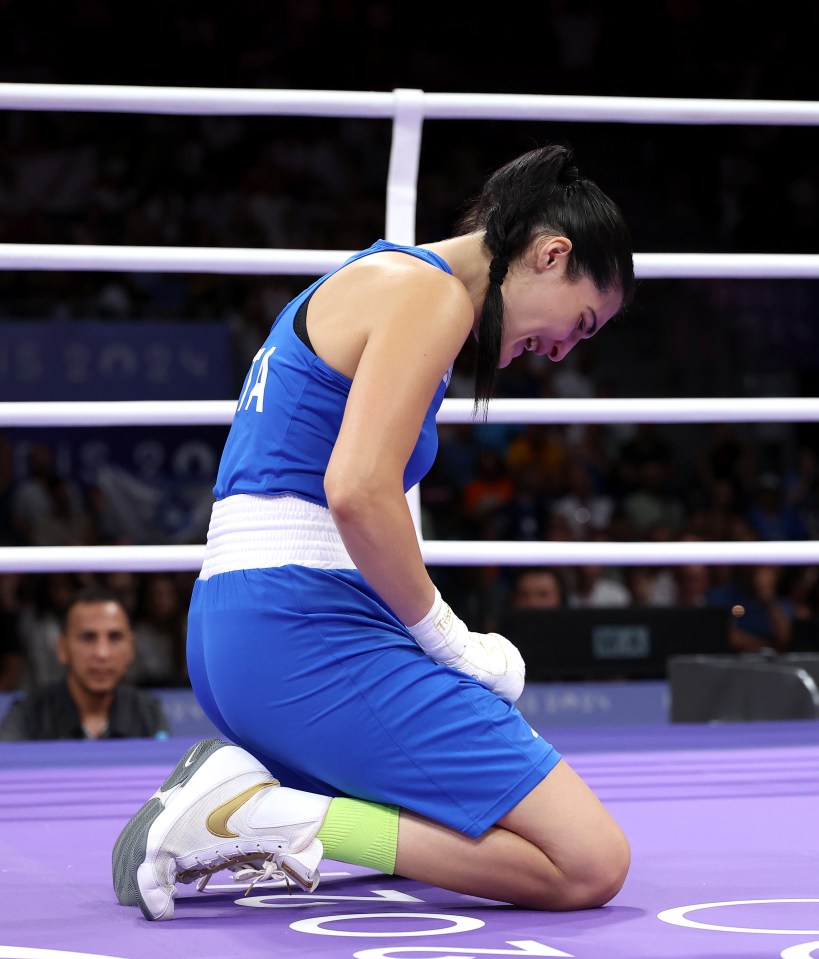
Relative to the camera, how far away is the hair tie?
1.33 metres

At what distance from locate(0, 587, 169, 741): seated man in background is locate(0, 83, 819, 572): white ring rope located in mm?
987

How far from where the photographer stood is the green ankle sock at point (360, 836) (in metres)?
1.24

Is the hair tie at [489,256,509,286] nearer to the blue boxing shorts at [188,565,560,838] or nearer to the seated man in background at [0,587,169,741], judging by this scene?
the blue boxing shorts at [188,565,560,838]

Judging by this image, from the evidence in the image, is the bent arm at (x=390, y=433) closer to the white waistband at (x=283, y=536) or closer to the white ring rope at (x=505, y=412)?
the white waistband at (x=283, y=536)

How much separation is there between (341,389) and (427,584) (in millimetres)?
202

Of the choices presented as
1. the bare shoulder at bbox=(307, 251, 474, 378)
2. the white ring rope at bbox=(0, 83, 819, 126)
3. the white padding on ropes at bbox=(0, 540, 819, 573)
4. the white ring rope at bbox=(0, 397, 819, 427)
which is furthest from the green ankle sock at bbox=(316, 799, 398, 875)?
the white ring rope at bbox=(0, 83, 819, 126)

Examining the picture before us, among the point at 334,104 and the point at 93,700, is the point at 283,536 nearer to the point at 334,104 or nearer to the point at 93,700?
the point at 334,104

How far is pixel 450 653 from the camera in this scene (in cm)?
127

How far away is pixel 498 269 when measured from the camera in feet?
4.38

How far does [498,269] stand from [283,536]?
0.34m

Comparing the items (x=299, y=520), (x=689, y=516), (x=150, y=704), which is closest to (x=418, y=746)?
(x=299, y=520)

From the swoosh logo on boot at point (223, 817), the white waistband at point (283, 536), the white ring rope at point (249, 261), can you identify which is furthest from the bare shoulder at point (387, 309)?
the white ring rope at point (249, 261)

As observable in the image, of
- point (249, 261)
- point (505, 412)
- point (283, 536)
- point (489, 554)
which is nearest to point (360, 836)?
point (283, 536)

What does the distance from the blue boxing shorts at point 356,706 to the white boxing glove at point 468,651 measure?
15 millimetres
